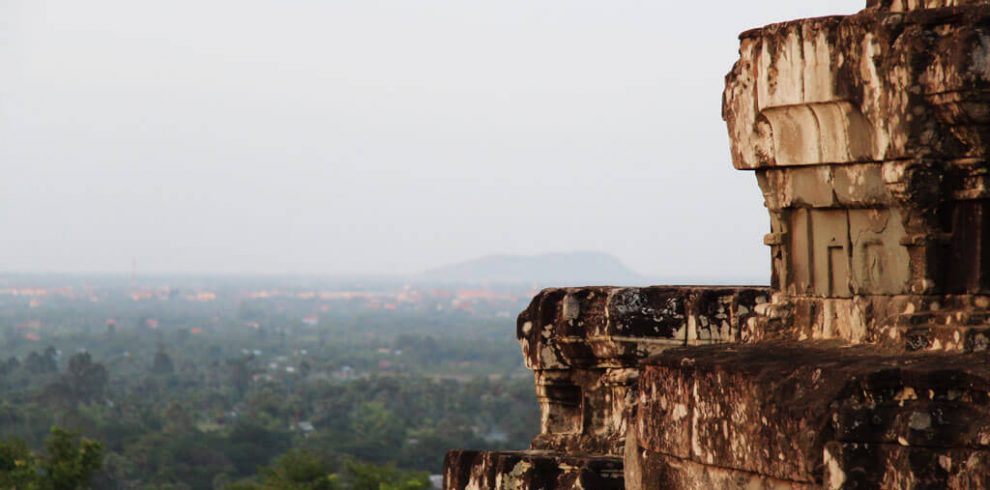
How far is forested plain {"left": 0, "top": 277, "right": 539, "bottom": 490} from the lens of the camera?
48031mm

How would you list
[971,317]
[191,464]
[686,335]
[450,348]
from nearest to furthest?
[971,317], [686,335], [191,464], [450,348]

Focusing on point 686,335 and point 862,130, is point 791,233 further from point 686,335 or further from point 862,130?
point 686,335

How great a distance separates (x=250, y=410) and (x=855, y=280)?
315 feet

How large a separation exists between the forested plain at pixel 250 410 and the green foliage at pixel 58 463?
0.04 metres

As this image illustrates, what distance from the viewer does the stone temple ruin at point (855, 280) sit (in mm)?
4641

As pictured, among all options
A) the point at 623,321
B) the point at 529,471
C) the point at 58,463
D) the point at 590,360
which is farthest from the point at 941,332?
the point at 58,463

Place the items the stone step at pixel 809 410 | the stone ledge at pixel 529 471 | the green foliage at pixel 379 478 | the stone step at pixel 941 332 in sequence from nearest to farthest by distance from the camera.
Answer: the stone step at pixel 809 410, the stone step at pixel 941 332, the stone ledge at pixel 529 471, the green foliage at pixel 379 478

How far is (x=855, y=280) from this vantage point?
528cm

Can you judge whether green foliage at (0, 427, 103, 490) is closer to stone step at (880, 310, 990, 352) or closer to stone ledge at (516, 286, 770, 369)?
stone ledge at (516, 286, 770, 369)

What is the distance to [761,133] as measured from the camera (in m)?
5.41

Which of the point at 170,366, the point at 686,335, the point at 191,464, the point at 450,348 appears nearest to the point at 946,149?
the point at 686,335

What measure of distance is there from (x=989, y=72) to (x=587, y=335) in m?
3.24

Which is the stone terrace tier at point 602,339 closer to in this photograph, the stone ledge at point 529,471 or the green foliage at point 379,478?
the stone ledge at point 529,471

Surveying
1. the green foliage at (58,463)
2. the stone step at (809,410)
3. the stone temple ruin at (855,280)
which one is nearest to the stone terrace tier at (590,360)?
the stone temple ruin at (855,280)
